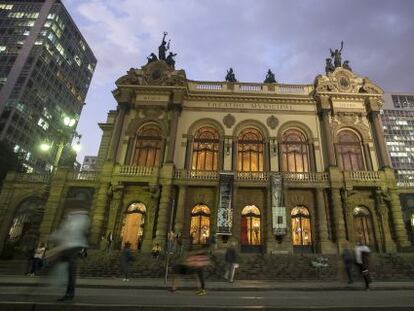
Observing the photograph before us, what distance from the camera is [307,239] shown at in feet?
70.7

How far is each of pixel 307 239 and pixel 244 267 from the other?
8.11 meters

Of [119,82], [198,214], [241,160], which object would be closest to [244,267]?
[198,214]

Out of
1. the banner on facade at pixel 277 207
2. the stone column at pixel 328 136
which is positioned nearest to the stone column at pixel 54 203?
the banner on facade at pixel 277 207

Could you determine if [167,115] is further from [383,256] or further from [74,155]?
[383,256]

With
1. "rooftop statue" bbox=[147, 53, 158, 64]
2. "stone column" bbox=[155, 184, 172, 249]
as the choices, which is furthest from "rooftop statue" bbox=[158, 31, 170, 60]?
"stone column" bbox=[155, 184, 172, 249]

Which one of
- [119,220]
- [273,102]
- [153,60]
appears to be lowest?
[119,220]

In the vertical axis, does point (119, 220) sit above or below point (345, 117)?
below

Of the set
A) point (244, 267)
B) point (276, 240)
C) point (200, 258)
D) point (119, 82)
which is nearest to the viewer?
point (200, 258)

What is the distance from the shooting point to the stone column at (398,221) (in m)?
20.4

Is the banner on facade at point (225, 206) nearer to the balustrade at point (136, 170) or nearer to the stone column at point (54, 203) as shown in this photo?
the balustrade at point (136, 170)

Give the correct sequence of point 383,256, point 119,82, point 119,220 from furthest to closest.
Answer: point 119,82, point 119,220, point 383,256

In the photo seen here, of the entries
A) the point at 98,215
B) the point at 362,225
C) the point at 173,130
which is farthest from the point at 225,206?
the point at 362,225

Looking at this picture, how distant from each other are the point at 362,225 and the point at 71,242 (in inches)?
884

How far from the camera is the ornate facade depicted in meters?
21.4
